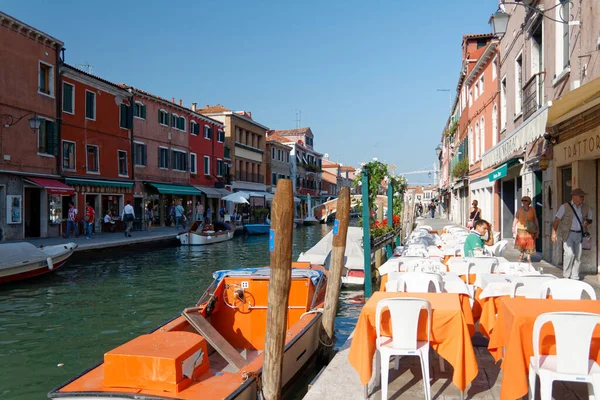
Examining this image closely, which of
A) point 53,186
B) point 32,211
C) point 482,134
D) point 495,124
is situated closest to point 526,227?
point 495,124

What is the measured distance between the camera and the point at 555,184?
37.8 ft

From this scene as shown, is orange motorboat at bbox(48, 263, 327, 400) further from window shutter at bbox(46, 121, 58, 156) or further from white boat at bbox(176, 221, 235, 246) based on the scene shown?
window shutter at bbox(46, 121, 58, 156)

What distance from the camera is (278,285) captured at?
187 inches

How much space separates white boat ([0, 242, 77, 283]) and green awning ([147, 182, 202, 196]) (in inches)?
610

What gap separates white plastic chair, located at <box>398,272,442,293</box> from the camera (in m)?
5.54

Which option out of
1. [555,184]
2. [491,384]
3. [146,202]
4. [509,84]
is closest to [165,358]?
[491,384]

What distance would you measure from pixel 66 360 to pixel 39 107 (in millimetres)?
17124

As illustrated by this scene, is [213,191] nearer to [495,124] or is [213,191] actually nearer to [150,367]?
[495,124]

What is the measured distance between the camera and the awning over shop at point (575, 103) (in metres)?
6.54

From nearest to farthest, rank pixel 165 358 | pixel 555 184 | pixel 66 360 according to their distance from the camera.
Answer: pixel 165 358 < pixel 66 360 < pixel 555 184

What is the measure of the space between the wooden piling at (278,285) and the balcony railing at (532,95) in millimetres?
10264

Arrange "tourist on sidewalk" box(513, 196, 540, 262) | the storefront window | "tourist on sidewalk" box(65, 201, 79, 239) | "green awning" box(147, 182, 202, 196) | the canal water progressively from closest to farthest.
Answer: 1. the canal water
2. "tourist on sidewalk" box(513, 196, 540, 262)
3. "tourist on sidewalk" box(65, 201, 79, 239)
4. the storefront window
5. "green awning" box(147, 182, 202, 196)

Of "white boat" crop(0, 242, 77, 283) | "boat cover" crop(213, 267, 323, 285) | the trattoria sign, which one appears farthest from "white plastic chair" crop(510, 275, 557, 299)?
"white boat" crop(0, 242, 77, 283)

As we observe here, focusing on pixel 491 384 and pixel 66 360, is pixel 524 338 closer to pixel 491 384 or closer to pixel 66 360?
pixel 491 384
